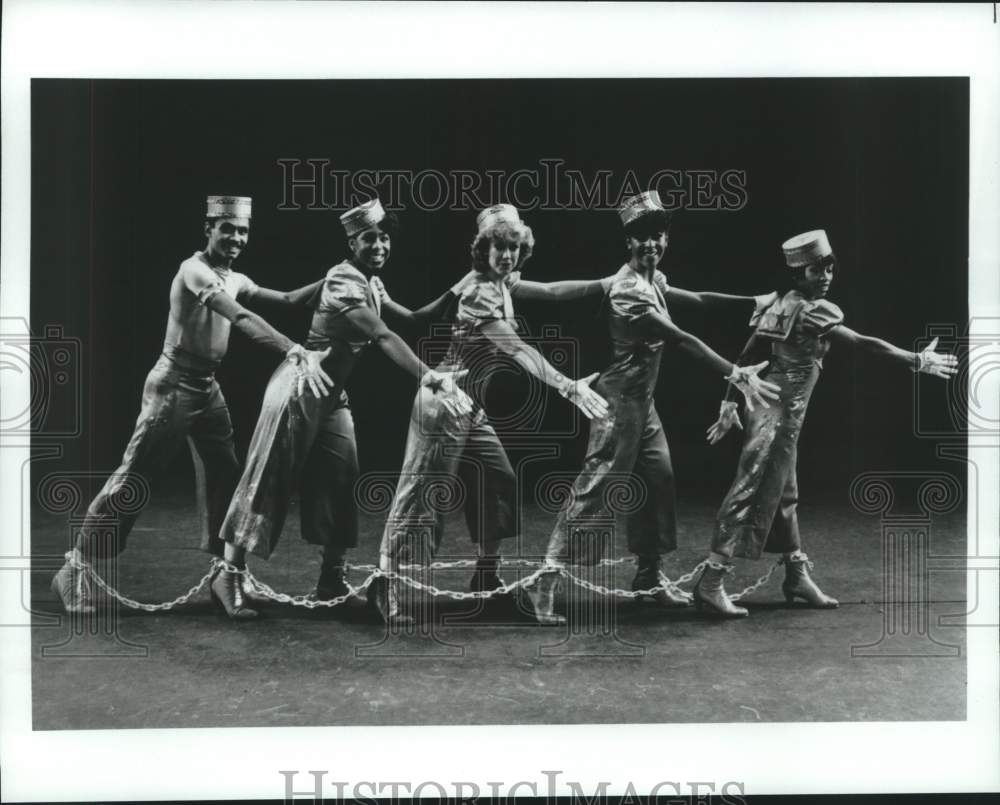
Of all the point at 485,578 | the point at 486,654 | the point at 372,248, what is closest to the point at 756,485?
the point at 485,578

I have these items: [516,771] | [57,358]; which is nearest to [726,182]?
[516,771]

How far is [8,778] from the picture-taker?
14.2ft

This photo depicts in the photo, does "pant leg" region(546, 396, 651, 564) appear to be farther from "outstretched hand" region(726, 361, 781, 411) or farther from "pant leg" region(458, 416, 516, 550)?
"outstretched hand" region(726, 361, 781, 411)

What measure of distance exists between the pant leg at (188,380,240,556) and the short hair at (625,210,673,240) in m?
2.11

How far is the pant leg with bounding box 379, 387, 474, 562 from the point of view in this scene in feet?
14.2

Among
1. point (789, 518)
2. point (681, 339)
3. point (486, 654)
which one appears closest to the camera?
point (486, 654)

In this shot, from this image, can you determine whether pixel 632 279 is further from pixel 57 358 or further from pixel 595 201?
pixel 57 358

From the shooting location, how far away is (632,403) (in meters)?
4.40

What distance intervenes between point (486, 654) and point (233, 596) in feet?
4.04

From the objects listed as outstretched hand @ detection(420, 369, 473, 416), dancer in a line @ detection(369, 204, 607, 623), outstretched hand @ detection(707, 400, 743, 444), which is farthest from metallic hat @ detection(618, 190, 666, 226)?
outstretched hand @ detection(420, 369, 473, 416)

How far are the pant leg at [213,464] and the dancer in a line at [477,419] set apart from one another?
79 centimetres

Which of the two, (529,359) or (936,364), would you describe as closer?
(529,359)

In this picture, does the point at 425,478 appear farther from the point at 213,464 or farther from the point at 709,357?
the point at 709,357

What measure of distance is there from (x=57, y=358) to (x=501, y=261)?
7.08 ft
